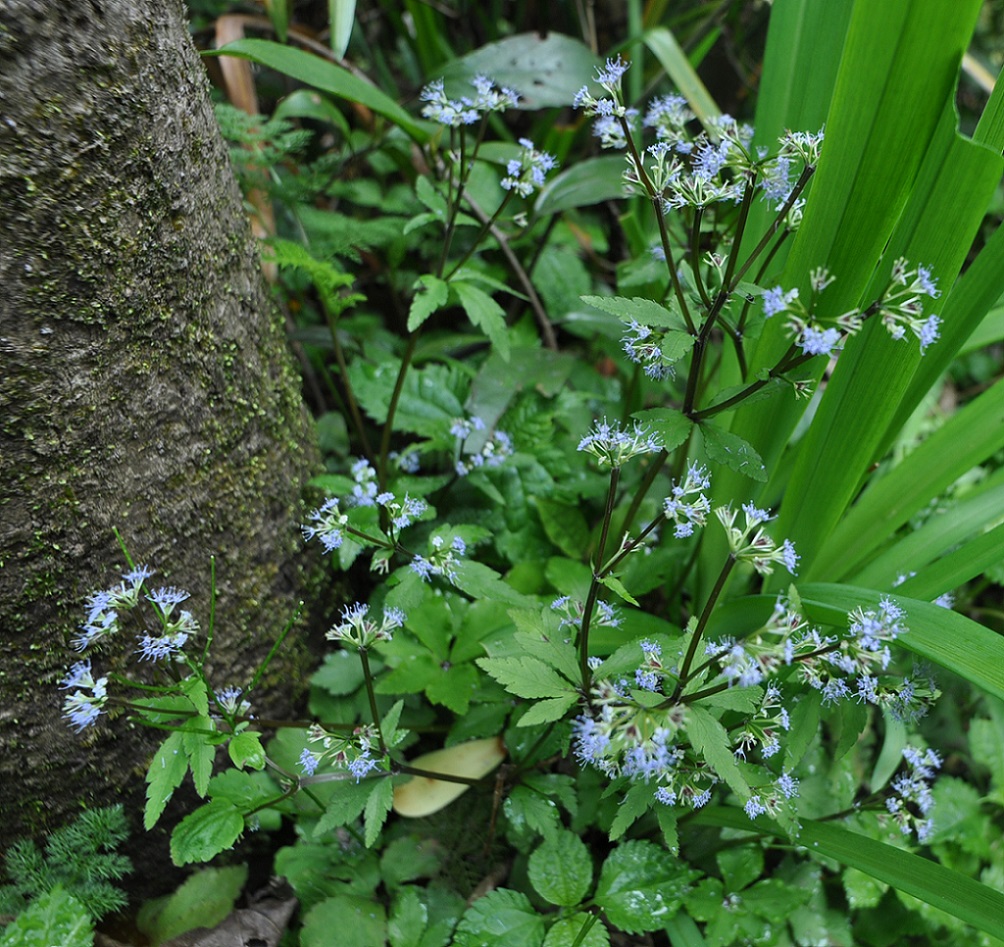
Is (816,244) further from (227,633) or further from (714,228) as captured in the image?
(227,633)

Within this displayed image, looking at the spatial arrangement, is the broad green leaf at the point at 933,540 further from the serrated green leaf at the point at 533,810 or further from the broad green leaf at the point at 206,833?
the broad green leaf at the point at 206,833

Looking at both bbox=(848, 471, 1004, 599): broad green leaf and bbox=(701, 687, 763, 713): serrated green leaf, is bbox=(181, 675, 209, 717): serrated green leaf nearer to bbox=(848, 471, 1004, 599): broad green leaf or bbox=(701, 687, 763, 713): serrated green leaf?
bbox=(701, 687, 763, 713): serrated green leaf

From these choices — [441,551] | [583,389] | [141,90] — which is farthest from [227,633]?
[583,389]

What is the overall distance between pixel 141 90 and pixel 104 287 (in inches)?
9.6

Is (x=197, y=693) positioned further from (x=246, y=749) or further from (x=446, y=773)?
(x=446, y=773)

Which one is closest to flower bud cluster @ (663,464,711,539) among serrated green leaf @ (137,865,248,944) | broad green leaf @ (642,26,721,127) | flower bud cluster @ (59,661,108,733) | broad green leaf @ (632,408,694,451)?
broad green leaf @ (632,408,694,451)

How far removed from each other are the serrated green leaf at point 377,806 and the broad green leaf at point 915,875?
23.4 inches

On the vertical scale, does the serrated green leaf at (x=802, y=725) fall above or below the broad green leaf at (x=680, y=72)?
below

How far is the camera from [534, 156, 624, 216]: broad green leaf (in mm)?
1702

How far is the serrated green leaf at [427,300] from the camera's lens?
3.86ft

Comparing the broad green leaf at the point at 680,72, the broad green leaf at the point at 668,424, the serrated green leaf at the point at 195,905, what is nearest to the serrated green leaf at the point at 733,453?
the broad green leaf at the point at 668,424

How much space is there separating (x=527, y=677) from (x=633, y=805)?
0.22 metres

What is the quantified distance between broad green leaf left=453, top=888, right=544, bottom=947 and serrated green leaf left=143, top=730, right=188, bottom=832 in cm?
48

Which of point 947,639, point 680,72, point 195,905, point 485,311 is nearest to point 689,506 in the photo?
point 947,639
